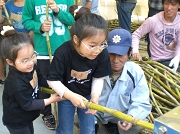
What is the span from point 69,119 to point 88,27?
1.97ft

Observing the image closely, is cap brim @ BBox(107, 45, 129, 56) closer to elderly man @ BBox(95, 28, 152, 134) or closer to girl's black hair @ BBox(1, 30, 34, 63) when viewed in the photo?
elderly man @ BBox(95, 28, 152, 134)

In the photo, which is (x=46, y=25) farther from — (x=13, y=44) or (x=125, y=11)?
(x=125, y=11)

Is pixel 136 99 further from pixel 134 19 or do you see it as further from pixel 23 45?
pixel 134 19

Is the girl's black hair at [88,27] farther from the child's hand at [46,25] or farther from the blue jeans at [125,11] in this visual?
the blue jeans at [125,11]

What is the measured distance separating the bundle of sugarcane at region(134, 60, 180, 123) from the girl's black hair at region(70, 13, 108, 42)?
72cm

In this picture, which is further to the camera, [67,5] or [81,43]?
[67,5]

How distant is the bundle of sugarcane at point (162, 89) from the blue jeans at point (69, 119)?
38 cm

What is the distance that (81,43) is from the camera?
4.09 ft

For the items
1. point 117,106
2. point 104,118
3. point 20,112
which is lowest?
point 104,118

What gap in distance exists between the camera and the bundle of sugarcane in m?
1.71

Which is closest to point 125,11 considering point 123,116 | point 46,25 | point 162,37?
point 162,37

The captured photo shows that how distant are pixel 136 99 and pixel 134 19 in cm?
310

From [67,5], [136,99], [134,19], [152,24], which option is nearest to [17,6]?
[67,5]

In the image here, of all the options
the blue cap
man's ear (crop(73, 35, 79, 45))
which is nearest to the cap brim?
the blue cap
